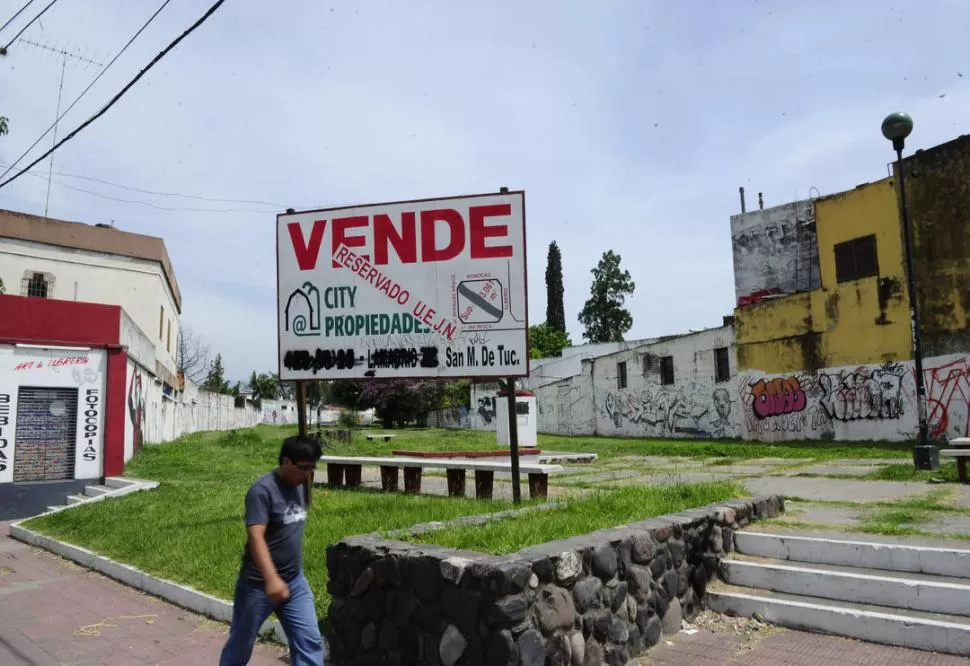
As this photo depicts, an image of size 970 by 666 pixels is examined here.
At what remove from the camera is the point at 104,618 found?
6.27 m

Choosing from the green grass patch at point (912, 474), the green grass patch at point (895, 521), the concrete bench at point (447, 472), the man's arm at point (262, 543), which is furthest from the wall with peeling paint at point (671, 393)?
the man's arm at point (262, 543)

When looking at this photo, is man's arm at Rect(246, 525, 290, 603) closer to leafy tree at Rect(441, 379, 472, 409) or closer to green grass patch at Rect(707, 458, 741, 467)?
green grass patch at Rect(707, 458, 741, 467)

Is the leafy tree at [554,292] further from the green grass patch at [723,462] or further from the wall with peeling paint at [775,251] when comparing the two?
the green grass patch at [723,462]

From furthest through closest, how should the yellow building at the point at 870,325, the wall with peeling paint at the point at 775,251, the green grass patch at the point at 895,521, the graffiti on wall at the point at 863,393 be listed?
the wall with peeling paint at the point at 775,251 → the graffiti on wall at the point at 863,393 → the yellow building at the point at 870,325 → the green grass patch at the point at 895,521

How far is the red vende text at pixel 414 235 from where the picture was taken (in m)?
8.49

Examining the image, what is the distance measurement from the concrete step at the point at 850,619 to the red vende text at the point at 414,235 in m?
4.46

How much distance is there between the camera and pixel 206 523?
29.4ft

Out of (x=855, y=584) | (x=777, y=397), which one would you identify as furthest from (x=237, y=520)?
(x=777, y=397)

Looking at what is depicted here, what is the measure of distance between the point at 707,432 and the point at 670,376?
294 cm

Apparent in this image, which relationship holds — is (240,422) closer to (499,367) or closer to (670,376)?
(670,376)

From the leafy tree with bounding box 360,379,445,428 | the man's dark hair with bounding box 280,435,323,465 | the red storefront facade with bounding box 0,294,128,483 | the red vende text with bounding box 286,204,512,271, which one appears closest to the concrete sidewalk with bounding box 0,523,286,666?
the man's dark hair with bounding box 280,435,323,465

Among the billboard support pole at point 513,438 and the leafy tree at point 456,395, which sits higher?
the leafy tree at point 456,395

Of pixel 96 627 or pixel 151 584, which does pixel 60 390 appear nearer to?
pixel 151 584

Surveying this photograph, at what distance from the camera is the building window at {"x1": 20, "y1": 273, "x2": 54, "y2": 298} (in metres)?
25.9
